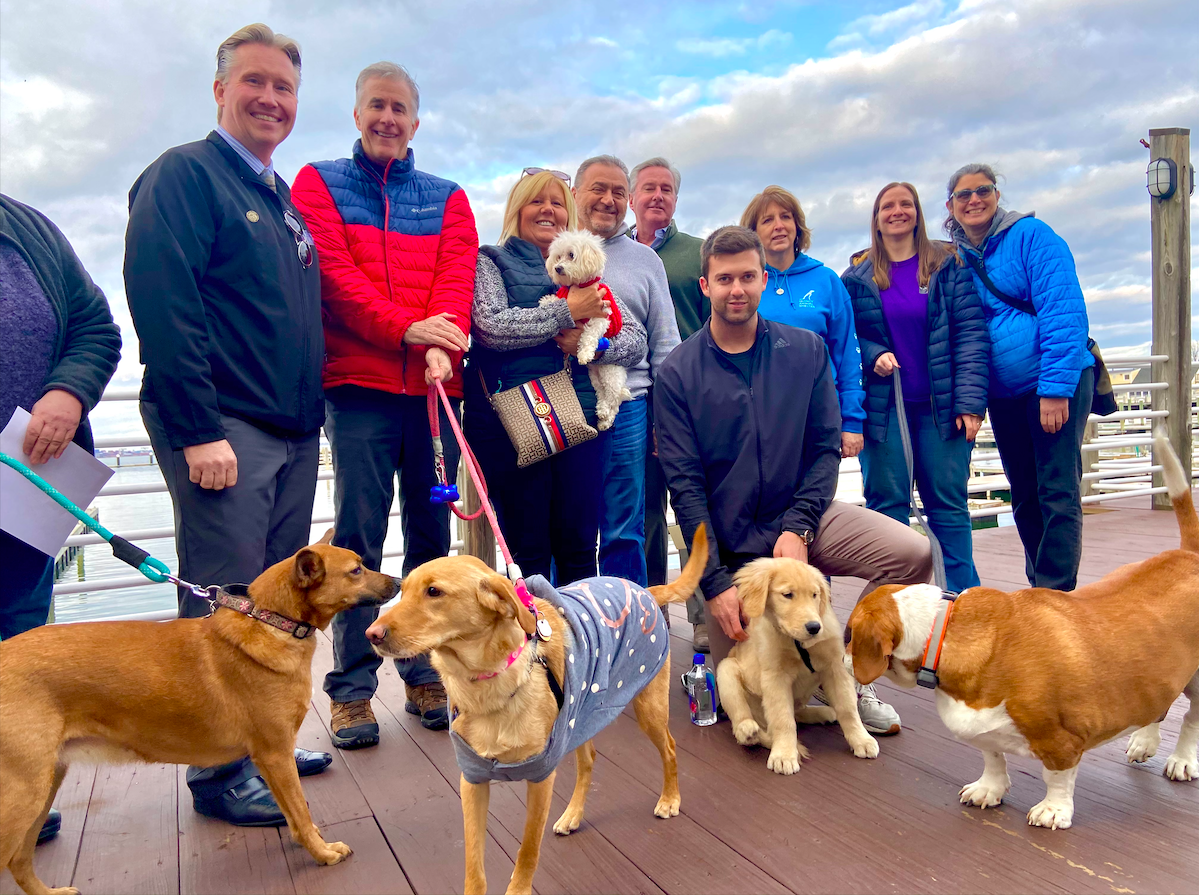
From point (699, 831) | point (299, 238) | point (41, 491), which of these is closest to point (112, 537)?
point (41, 491)

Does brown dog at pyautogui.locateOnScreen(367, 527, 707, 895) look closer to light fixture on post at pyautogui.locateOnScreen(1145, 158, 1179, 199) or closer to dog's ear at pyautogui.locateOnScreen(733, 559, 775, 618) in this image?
dog's ear at pyautogui.locateOnScreen(733, 559, 775, 618)

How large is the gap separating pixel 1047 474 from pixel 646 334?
197 cm

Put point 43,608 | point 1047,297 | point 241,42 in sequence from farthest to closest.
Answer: point 1047,297, point 241,42, point 43,608

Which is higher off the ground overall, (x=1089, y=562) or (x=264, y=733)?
(x=264, y=733)

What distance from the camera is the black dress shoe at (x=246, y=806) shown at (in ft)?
7.10

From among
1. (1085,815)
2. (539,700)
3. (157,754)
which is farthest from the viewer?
(1085,815)

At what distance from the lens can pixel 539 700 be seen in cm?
169

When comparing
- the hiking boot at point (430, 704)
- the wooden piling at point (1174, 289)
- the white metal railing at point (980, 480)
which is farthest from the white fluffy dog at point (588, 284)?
the wooden piling at point (1174, 289)

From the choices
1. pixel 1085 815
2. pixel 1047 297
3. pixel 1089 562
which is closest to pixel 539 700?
pixel 1085 815

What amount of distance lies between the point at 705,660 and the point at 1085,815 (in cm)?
172

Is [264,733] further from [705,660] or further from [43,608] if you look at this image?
[705,660]

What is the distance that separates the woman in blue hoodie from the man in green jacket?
0.38 m

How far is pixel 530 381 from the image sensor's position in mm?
2910

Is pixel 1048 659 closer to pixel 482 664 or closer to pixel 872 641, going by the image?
pixel 872 641
